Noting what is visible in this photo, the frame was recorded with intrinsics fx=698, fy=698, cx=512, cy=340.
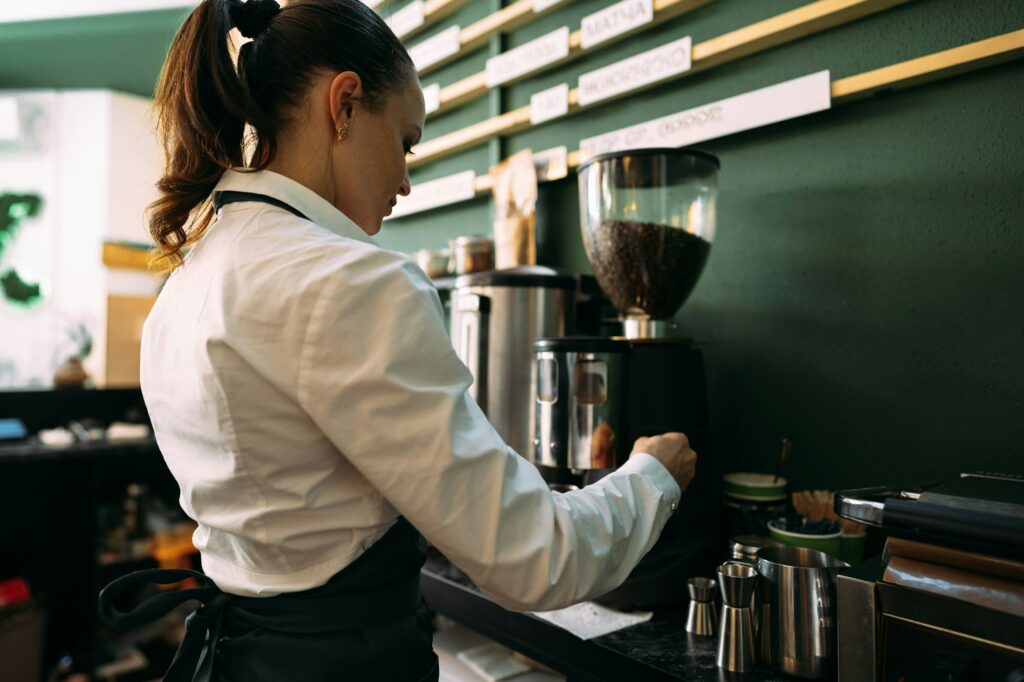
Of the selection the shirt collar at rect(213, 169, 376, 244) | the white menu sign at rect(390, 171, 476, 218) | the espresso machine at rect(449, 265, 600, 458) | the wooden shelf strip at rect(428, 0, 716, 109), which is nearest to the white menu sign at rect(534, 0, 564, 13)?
the wooden shelf strip at rect(428, 0, 716, 109)

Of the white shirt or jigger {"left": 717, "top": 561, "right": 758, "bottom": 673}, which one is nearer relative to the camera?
the white shirt

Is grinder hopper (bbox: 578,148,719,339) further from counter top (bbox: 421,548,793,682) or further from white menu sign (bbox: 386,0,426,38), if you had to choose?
white menu sign (bbox: 386,0,426,38)

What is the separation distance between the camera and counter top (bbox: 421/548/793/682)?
89cm

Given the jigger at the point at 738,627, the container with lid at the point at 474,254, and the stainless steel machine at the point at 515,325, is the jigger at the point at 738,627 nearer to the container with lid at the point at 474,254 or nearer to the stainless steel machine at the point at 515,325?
the stainless steel machine at the point at 515,325

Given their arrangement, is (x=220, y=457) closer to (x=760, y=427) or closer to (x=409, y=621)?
(x=409, y=621)

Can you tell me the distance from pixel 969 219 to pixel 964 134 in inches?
5.2

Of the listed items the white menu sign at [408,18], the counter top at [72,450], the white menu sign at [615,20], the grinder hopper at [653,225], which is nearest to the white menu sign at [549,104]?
the white menu sign at [615,20]

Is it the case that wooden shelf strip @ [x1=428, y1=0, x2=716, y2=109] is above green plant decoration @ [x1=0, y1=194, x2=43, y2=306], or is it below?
above

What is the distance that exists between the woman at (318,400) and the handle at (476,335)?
0.58 meters

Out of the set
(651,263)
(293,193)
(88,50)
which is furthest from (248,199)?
(88,50)

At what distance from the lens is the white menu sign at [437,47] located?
2031mm

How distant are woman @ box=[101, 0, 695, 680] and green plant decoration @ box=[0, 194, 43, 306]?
2.57 m

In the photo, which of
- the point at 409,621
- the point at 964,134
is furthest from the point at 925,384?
the point at 409,621

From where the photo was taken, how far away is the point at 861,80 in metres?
1.15
